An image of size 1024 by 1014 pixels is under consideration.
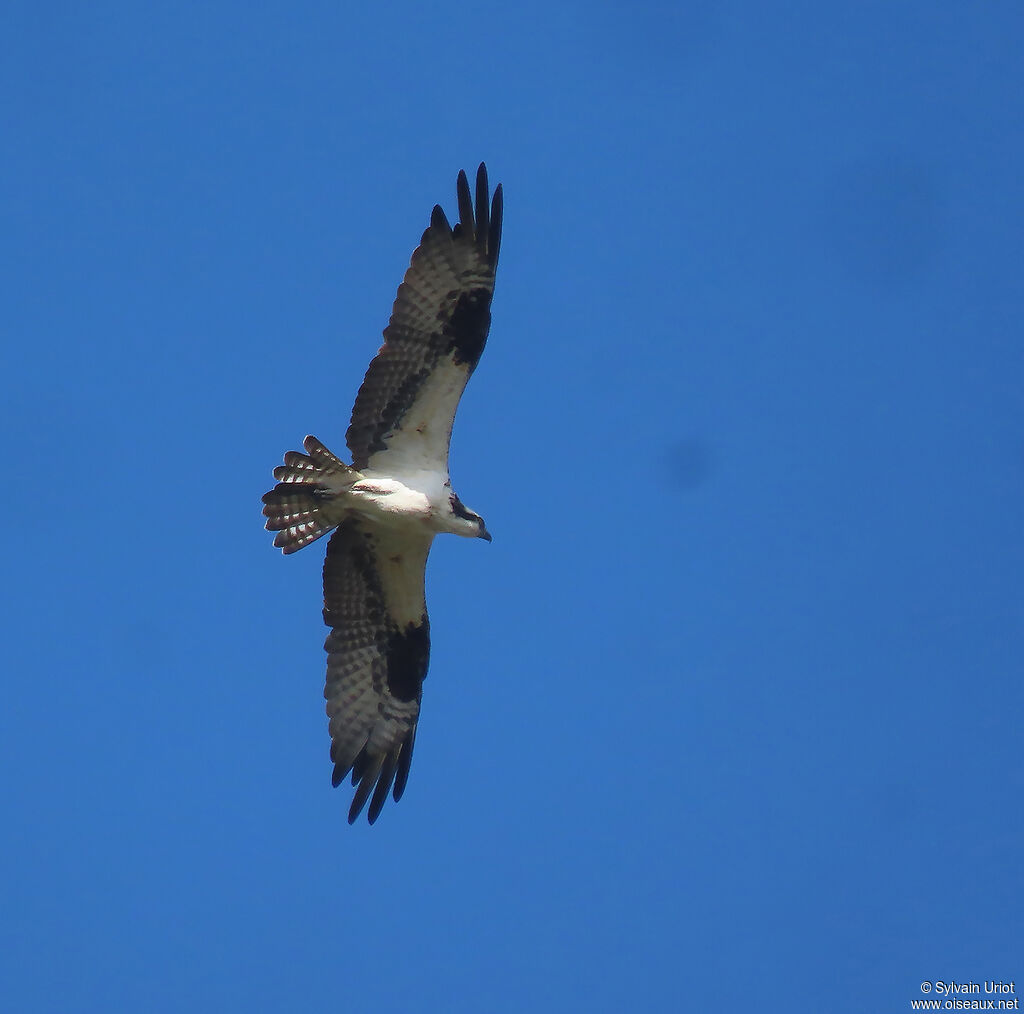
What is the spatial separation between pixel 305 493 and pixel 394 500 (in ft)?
2.06

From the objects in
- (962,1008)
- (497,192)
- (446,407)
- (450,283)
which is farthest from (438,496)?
(962,1008)

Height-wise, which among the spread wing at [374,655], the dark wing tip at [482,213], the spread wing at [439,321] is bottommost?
the spread wing at [374,655]

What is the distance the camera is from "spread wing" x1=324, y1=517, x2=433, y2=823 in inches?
434

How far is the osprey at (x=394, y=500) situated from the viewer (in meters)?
10.3

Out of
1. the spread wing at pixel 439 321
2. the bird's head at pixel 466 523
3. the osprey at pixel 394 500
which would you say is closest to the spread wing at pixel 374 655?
the osprey at pixel 394 500

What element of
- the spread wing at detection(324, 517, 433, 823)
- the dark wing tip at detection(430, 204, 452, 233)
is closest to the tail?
the spread wing at detection(324, 517, 433, 823)

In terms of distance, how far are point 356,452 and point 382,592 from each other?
3.89ft

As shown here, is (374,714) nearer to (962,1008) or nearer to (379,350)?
(379,350)

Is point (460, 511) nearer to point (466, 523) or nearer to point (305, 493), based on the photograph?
point (466, 523)

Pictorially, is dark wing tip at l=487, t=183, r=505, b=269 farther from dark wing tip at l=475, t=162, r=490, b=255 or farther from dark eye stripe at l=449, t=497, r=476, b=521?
dark eye stripe at l=449, t=497, r=476, b=521

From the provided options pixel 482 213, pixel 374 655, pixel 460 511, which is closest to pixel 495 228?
pixel 482 213

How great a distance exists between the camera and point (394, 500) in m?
10.5

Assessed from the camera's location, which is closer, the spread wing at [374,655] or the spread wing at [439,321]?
the spread wing at [439,321]

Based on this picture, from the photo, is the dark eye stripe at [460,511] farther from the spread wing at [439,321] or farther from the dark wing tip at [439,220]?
the dark wing tip at [439,220]
